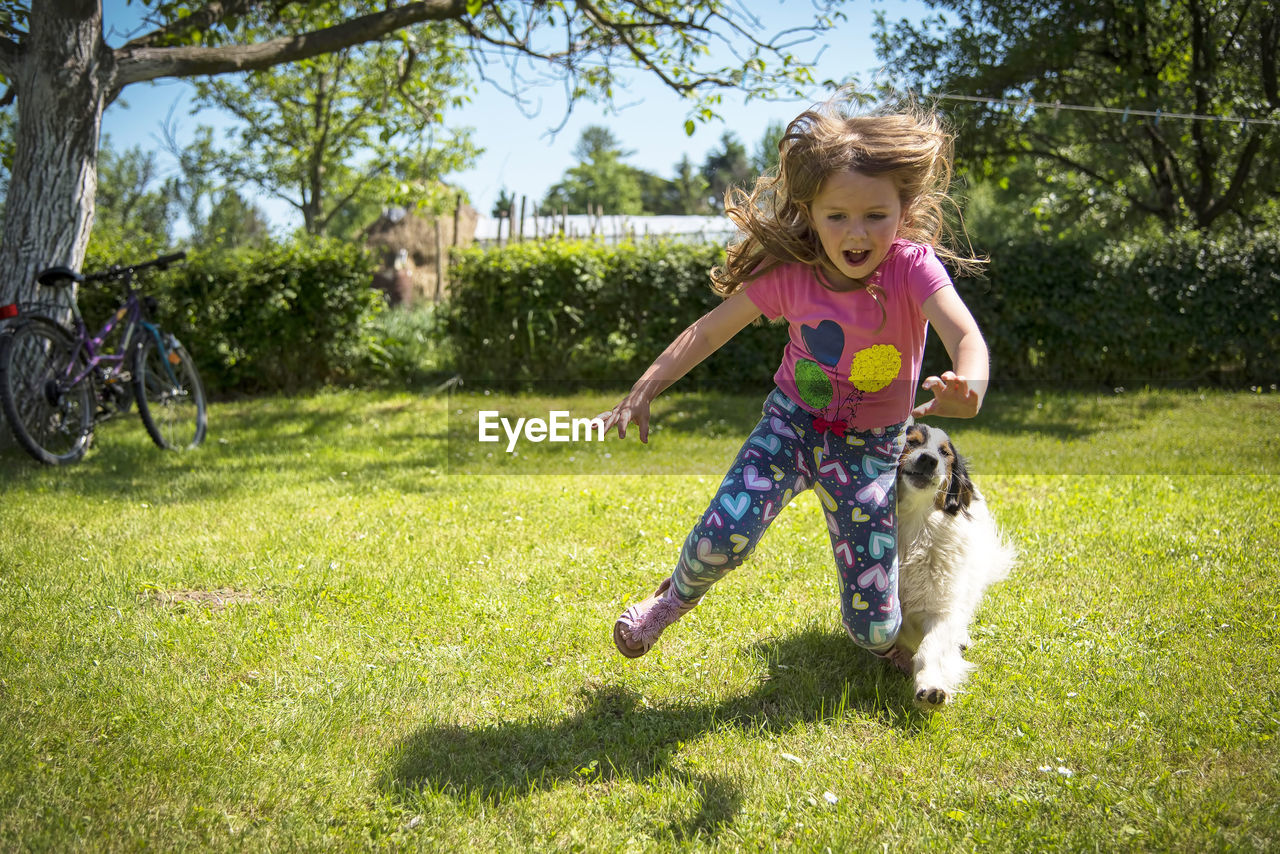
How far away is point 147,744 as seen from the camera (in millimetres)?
2736

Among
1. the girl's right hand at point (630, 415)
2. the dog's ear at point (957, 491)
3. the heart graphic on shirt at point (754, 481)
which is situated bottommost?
the dog's ear at point (957, 491)

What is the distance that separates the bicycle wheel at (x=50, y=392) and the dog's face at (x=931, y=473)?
587 centimetres

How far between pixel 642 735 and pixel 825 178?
186cm

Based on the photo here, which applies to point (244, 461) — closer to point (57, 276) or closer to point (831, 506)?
point (57, 276)

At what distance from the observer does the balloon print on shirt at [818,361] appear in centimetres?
303

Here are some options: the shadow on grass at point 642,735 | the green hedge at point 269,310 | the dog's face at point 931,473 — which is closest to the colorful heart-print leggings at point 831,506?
the dog's face at point 931,473

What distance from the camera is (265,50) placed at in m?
8.17

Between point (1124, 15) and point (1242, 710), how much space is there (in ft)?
42.7

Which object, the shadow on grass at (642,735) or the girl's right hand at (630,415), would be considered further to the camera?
the girl's right hand at (630,415)

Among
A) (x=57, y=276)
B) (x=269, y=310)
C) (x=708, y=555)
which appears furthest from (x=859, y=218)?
(x=269, y=310)

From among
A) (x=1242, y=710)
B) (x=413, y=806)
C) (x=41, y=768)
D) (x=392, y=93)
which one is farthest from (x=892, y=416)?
(x=392, y=93)

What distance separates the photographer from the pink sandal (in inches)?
122

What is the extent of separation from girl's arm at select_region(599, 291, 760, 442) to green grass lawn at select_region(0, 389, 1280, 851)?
1033mm

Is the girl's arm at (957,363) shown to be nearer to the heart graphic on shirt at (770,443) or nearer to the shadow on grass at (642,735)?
the heart graphic on shirt at (770,443)
